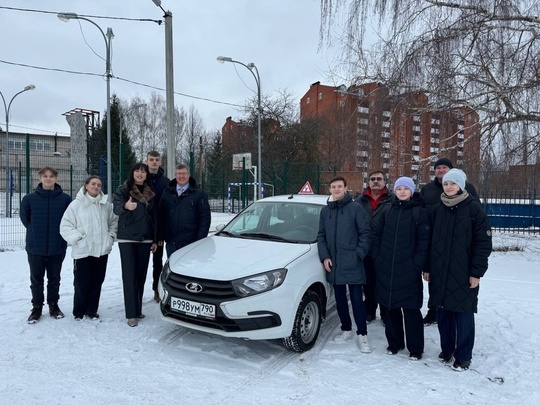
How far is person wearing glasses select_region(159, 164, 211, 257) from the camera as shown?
5.50 m

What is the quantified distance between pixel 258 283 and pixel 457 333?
1.96 metres

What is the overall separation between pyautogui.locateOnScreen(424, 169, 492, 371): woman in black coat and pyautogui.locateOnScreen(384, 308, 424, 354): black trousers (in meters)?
0.29

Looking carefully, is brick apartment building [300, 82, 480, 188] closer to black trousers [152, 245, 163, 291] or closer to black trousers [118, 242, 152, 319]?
black trousers [152, 245, 163, 291]

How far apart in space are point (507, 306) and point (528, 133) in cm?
366

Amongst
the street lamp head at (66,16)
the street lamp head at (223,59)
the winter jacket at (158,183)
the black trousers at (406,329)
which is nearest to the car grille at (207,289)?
the black trousers at (406,329)

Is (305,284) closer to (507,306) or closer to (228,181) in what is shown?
(507,306)

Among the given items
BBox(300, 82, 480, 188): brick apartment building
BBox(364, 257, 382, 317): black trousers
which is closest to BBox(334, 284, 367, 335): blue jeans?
BBox(364, 257, 382, 317): black trousers

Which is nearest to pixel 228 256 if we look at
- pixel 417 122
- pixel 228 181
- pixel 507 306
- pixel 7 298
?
pixel 7 298

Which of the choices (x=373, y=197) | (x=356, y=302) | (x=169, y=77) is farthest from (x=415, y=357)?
(x=169, y=77)

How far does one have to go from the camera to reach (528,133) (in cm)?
799

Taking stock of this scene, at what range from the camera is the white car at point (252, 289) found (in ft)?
13.0

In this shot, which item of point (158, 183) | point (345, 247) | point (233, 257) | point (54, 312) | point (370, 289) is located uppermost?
point (158, 183)

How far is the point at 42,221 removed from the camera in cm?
502

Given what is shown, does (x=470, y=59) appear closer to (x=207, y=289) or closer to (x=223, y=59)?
(x=207, y=289)
